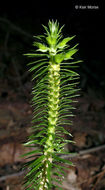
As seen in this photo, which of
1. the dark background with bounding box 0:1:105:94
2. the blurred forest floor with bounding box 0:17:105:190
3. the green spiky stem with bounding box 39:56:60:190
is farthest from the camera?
the dark background with bounding box 0:1:105:94

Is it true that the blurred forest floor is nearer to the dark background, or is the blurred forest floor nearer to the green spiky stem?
the dark background

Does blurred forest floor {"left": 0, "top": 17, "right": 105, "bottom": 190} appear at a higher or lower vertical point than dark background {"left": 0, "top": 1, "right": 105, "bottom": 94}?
lower

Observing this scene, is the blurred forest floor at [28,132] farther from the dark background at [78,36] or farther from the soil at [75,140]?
the dark background at [78,36]

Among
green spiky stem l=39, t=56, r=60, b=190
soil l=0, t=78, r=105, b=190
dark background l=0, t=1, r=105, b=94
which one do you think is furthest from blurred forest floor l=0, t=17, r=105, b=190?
green spiky stem l=39, t=56, r=60, b=190

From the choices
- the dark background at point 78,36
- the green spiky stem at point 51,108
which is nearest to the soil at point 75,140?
the green spiky stem at point 51,108

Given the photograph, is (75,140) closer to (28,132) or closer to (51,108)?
(28,132)

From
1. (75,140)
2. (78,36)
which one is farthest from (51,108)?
(78,36)

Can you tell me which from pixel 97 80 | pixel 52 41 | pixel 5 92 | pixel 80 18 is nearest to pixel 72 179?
pixel 52 41
